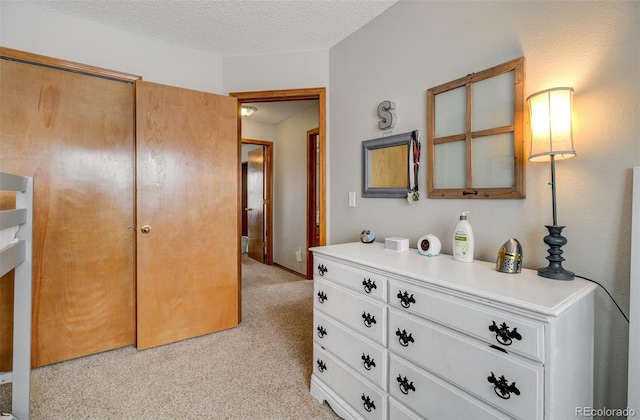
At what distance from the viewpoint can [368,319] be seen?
4.51 feet

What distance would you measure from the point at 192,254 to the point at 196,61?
5.68 feet

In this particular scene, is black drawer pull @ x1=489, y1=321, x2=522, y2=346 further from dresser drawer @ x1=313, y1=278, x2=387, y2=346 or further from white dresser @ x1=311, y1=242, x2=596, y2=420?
dresser drawer @ x1=313, y1=278, x2=387, y2=346

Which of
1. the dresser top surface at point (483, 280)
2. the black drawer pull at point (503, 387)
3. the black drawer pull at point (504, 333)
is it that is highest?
the dresser top surface at point (483, 280)

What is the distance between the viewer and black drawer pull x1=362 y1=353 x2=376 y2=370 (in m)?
1.36

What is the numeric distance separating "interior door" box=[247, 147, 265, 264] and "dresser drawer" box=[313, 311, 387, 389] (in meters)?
3.61

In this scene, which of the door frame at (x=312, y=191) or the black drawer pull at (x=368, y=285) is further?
the door frame at (x=312, y=191)

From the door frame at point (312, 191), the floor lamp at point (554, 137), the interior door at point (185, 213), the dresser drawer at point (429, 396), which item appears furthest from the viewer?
the door frame at point (312, 191)

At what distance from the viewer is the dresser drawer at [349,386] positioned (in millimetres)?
1345

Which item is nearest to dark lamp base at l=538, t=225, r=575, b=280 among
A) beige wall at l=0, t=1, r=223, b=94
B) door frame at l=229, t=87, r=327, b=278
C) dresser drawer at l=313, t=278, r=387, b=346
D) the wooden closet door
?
dresser drawer at l=313, t=278, r=387, b=346

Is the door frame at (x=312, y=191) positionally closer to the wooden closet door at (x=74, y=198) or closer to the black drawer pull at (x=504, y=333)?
the wooden closet door at (x=74, y=198)

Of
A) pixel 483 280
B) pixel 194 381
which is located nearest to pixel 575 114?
pixel 483 280

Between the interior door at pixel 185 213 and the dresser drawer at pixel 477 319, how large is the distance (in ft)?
5.84

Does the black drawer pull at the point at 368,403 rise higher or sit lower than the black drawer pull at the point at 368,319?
lower

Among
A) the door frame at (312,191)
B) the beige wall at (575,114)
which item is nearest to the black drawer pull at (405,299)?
the beige wall at (575,114)
